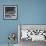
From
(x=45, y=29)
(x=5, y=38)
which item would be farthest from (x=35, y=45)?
(x=5, y=38)

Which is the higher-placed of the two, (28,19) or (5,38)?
(28,19)

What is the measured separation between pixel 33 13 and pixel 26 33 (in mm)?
761

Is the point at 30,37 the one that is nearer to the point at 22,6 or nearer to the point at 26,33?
the point at 26,33

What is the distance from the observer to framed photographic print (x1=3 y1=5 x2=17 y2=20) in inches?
188

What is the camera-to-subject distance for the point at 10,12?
478 cm

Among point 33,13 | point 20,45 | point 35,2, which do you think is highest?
point 35,2

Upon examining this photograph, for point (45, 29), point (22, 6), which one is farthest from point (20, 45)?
point (22, 6)

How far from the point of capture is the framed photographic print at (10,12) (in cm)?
477

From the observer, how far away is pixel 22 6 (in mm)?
4797

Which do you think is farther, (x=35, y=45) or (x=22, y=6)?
(x=22, y=6)

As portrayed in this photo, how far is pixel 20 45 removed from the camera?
4.49 metres

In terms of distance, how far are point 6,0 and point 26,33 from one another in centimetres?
136

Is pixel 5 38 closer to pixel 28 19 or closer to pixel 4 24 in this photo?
pixel 4 24

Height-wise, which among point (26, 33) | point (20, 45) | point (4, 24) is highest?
point (4, 24)
